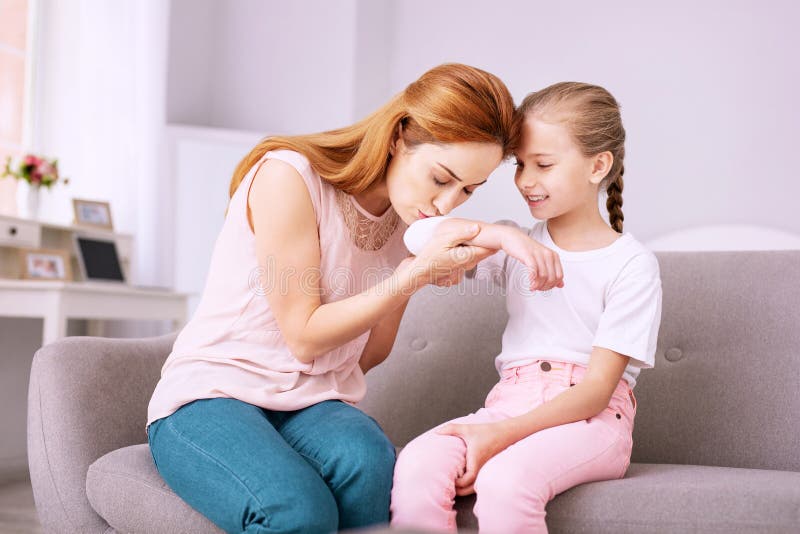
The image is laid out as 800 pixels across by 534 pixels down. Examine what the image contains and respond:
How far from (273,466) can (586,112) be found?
32.1 inches

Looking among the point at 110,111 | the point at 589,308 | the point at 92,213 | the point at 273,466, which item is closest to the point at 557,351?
the point at 589,308

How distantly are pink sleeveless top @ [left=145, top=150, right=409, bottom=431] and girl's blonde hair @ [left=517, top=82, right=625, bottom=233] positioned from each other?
376 millimetres

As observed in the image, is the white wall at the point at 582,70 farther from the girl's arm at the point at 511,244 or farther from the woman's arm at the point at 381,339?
the girl's arm at the point at 511,244

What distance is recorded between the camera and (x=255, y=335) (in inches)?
54.2

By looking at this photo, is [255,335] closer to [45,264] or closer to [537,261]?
[537,261]

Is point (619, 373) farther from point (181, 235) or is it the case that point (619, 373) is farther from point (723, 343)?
point (181, 235)

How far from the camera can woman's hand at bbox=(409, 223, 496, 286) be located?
1311 mm

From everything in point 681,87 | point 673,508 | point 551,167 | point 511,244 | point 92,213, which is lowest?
point 673,508

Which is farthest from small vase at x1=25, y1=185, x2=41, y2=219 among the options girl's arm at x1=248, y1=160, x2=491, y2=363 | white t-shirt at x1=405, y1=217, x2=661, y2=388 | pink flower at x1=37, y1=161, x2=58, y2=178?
white t-shirt at x1=405, y1=217, x2=661, y2=388

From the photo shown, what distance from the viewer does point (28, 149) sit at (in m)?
3.63

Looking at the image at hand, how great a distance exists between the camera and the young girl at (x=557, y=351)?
1222 mm

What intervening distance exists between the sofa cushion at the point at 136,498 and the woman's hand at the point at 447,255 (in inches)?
19.4

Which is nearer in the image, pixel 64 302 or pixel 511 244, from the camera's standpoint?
pixel 511 244

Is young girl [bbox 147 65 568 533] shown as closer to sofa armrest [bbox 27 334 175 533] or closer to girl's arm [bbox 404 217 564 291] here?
girl's arm [bbox 404 217 564 291]
